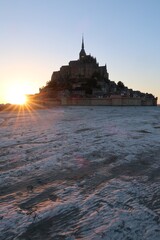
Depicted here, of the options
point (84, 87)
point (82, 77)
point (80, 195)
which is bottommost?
A: point (80, 195)

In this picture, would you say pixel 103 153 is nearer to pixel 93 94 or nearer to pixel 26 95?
pixel 93 94

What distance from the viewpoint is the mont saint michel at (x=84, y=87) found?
128 metres

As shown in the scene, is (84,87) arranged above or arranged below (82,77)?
below

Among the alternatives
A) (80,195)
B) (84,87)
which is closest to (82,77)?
(84,87)

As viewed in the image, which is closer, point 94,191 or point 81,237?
point 81,237

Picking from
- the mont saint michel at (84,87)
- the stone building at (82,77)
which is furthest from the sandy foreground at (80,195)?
the stone building at (82,77)

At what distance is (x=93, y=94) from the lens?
138250 mm

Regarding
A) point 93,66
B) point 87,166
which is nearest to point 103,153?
point 87,166

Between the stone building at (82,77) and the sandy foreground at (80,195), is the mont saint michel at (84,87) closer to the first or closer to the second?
the stone building at (82,77)

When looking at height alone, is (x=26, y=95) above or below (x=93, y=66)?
below

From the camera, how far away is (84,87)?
139250 mm

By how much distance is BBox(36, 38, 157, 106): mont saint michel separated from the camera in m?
128

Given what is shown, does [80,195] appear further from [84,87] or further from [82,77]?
[82,77]

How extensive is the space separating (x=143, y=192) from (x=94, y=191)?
0.82m
